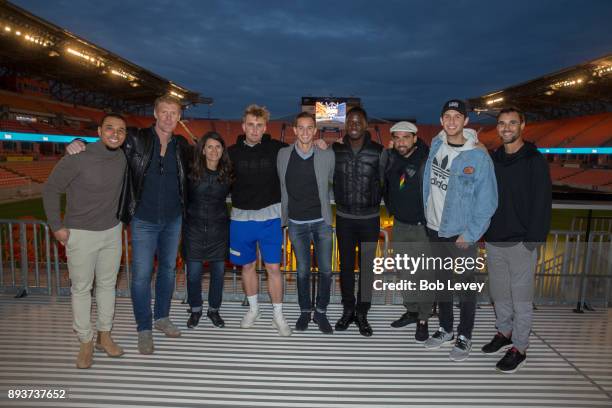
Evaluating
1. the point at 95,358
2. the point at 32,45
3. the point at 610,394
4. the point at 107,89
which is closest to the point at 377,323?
the point at 610,394

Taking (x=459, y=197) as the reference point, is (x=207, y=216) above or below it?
below

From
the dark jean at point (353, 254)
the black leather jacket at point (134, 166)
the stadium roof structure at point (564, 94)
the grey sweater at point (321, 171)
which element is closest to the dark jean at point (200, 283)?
the black leather jacket at point (134, 166)

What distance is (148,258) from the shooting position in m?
3.61

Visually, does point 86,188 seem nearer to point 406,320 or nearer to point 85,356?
point 85,356

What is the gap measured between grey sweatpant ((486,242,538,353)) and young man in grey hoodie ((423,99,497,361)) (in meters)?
0.26

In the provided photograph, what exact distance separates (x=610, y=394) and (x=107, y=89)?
47502mm

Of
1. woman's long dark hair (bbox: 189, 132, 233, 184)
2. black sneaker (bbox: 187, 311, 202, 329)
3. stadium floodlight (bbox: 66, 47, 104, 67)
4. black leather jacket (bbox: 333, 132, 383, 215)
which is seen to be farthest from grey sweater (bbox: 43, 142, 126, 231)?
stadium floodlight (bbox: 66, 47, 104, 67)

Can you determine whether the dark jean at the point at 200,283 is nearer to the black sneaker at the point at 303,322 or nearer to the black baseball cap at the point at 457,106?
the black sneaker at the point at 303,322

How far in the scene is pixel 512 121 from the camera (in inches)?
128

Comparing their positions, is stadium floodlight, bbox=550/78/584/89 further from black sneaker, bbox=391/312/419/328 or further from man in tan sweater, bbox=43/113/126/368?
man in tan sweater, bbox=43/113/126/368

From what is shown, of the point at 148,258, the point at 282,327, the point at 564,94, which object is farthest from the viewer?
the point at 564,94

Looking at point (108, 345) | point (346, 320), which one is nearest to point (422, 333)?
point (346, 320)

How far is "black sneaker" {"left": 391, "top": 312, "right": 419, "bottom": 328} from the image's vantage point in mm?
4221

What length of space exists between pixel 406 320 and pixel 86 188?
3.47 m
